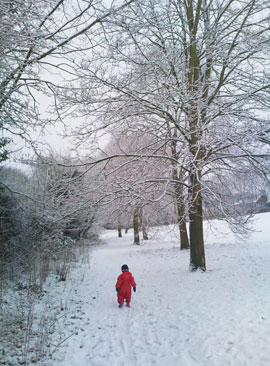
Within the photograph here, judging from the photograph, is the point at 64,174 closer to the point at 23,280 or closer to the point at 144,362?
the point at 23,280

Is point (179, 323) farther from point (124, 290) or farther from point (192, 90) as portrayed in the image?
point (192, 90)

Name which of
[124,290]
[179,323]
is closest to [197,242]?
[124,290]

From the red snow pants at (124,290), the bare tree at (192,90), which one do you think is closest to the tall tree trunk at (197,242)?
the bare tree at (192,90)

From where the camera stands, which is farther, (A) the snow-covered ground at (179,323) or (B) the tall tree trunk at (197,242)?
(B) the tall tree trunk at (197,242)

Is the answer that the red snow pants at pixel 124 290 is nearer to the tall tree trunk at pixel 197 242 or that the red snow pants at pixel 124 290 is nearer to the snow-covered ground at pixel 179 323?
the snow-covered ground at pixel 179 323

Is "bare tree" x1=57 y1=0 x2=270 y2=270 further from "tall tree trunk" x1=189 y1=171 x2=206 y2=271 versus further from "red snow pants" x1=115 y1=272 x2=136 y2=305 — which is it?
"red snow pants" x1=115 y1=272 x2=136 y2=305

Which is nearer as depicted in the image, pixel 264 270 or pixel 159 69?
pixel 159 69

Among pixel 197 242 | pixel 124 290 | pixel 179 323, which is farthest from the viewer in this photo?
pixel 197 242

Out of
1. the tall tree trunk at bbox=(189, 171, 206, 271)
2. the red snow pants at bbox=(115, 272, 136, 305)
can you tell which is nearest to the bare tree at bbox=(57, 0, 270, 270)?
the tall tree trunk at bbox=(189, 171, 206, 271)

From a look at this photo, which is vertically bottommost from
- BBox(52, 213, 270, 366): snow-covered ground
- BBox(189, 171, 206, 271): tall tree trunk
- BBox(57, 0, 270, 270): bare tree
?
BBox(52, 213, 270, 366): snow-covered ground

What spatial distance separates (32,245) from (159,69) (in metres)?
6.38

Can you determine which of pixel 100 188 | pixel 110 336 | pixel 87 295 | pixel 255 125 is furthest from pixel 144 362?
pixel 255 125

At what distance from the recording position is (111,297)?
691 cm

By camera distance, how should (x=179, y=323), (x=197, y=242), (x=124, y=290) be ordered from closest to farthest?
1. (x=179, y=323)
2. (x=124, y=290)
3. (x=197, y=242)
